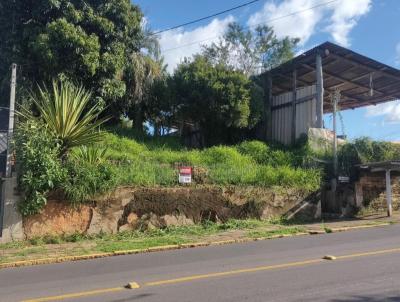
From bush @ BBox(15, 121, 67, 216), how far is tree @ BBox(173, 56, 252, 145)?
31.2ft

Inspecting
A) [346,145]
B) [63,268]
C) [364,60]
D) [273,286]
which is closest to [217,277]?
[273,286]

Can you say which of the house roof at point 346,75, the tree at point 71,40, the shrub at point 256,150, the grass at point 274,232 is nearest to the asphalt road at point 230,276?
the grass at point 274,232

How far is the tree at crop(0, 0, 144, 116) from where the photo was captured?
63.0 ft

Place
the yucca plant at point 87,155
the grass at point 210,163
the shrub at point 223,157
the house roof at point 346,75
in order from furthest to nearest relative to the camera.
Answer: the house roof at point 346,75 → the shrub at point 223,157 → the grass at point 210,163 → the yucca plant at point 87,155

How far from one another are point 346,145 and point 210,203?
7.16m

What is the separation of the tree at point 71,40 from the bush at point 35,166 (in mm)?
5579

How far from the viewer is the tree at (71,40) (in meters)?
19.2

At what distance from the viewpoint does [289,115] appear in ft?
78.6

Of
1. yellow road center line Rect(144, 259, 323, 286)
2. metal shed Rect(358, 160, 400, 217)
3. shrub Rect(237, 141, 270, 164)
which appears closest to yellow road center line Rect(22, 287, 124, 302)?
yellow road center line Rect(144, 259, 323, 286)

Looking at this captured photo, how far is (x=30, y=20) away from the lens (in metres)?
20.5

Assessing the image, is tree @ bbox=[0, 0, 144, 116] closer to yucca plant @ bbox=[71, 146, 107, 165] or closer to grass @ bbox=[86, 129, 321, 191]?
grass @ bbox=[86, 129, 321, 191]

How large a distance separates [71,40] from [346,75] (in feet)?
46.1

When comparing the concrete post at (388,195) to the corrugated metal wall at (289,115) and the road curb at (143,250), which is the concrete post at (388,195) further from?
the corrugated metal wall at (289,115)

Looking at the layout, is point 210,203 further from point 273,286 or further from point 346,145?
point 273,286
